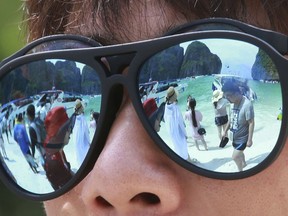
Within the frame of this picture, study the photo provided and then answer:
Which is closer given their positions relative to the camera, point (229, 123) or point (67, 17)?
point (229, 123)

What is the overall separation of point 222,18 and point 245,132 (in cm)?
24

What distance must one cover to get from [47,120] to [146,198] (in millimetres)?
349

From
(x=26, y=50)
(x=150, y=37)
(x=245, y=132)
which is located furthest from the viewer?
(x=26, y=50)

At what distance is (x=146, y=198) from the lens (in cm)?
136

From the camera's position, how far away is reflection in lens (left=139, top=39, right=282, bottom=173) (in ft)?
4.32

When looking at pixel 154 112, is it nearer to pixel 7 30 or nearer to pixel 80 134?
pixel 80 134

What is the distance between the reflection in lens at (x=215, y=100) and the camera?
1316 mm

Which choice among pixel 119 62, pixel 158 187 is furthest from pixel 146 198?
pixel 119 62

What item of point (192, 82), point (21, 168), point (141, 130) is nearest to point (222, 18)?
point (192, 82)

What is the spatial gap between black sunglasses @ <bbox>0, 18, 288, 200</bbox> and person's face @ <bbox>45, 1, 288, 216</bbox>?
0.13 ft

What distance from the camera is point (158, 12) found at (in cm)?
151

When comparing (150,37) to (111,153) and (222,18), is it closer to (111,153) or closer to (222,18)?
(222,18)

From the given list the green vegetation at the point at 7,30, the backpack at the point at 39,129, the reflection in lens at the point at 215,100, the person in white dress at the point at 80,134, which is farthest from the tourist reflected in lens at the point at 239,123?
the green vegetation at the point at 7,30

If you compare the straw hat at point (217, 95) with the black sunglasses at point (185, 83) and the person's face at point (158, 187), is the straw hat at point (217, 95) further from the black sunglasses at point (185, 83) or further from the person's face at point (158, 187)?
the person's face at point (158, 187)
